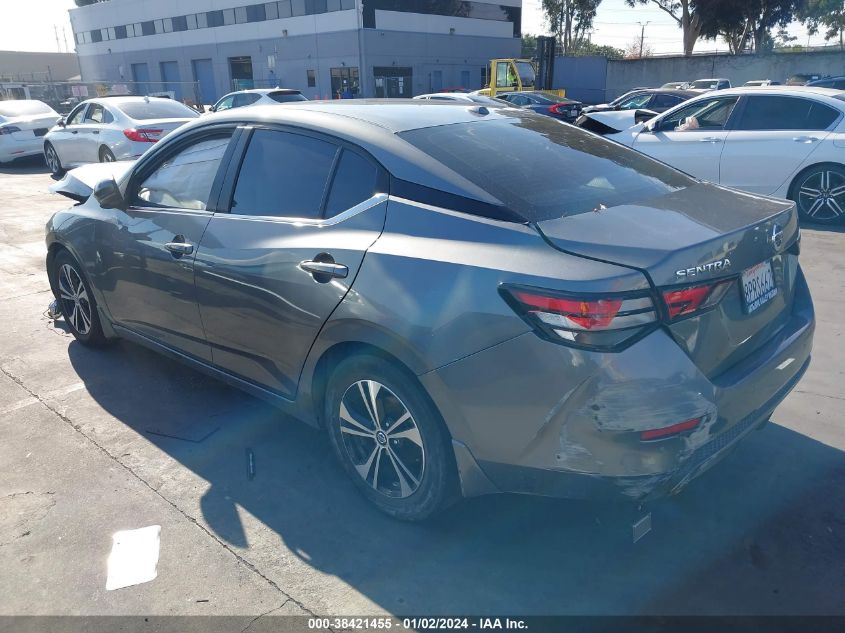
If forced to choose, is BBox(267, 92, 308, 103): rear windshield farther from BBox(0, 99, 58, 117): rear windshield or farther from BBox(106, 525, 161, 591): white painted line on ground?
BBox(106, 525, 161, 591): white painted line on ground

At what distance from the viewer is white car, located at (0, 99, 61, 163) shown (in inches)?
604

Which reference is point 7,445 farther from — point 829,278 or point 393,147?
point 829,278

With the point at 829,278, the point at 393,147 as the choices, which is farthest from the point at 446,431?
the point at 829,278

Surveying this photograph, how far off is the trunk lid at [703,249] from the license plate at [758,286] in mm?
23

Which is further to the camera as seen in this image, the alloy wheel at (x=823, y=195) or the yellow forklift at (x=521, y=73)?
the yellow forklift at (x=521, y=73)

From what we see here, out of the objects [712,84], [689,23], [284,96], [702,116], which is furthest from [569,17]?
[702,116]

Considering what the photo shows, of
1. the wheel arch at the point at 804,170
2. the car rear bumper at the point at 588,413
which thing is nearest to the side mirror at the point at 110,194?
the car rear bumper at the point at 588,413

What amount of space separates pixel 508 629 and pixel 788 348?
5.32 ft

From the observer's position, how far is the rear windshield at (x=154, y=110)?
40.7 ft

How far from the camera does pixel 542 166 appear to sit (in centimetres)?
305

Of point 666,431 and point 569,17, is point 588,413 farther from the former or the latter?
point 569,17

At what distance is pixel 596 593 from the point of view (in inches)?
102

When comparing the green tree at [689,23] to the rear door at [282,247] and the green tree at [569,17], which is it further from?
the rear door at [282,247]

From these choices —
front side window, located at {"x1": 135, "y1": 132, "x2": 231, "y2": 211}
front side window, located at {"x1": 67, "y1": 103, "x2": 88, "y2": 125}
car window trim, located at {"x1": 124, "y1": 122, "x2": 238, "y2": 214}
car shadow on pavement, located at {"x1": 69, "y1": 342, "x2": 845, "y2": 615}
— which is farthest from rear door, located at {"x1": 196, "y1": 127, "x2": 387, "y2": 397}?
front side window, located at {"x1": 67, "y1": 103, "x2": 88, "y2": 125}
